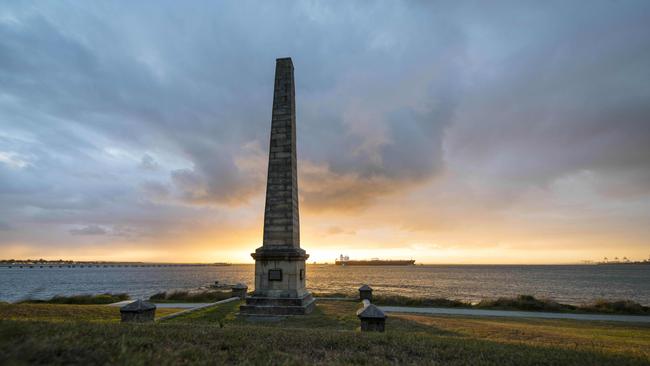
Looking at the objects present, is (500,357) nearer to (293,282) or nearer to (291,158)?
(293,282)

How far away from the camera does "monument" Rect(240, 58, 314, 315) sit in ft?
47.7

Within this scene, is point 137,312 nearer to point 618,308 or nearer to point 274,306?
point 274,306

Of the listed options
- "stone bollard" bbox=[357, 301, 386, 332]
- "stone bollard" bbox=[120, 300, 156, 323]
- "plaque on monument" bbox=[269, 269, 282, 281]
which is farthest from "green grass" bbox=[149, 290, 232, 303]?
"stone bollard" bbox=[357, 301, 386, 332]

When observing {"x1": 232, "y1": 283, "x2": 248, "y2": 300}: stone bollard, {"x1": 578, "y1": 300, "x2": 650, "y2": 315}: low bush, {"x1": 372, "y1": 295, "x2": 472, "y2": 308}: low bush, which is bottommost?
{"x1": 578, "y1": 300, "x2": 650, "y2": 315}: low bush

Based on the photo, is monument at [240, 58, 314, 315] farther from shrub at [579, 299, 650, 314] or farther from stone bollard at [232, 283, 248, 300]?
shrub at [579, 299, 650, 314]

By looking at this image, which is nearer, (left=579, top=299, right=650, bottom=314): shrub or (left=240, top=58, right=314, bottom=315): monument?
(left=240, top=58, right=314, bottom=315): monument

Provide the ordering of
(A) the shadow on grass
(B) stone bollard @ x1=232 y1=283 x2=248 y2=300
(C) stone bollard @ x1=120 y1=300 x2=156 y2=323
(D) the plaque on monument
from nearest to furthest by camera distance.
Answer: (A) the shadow on grass, (C) stone bollard @ x1=120 y1=300 x2=156 y2=323, (D) the plaque on monument, (B) stone bollard @ x1=232 y1=283 x2=248 y2=300

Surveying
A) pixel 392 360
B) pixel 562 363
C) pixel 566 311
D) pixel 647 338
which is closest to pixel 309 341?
pixel 392 360

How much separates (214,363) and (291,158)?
1190 cm

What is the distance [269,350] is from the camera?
493 centimetres

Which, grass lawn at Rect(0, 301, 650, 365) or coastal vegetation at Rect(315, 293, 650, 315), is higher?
grass lawn at Rect(0, 301, 650, 365)

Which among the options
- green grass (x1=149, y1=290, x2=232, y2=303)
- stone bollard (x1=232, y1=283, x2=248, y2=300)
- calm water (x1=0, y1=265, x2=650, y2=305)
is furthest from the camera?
calm water (x1=0, y1=265, x2=650, y2=305)

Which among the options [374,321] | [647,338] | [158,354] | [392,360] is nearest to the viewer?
[158,354]

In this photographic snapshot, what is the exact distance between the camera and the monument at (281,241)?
47.7 feet
